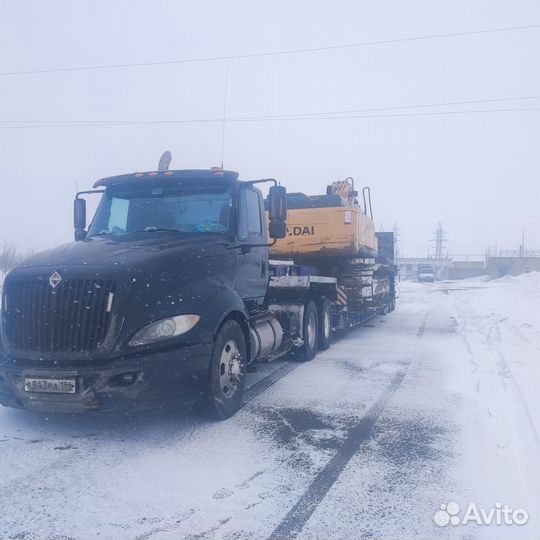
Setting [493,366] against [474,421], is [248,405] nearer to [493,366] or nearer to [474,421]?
[474,421]

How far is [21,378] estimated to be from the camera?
14.4 ft

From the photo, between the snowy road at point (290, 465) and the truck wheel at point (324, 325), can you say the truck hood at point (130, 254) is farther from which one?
the truck wheel at point (324, 325)

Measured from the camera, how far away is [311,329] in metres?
9.03

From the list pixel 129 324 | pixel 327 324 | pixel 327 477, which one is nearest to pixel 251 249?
pixel 129 324

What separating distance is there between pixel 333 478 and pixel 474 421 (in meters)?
2.21

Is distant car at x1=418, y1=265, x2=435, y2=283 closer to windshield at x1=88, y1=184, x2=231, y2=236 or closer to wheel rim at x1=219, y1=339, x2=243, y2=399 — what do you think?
windshield at x1=88, y1=184, x2=231, y2=236

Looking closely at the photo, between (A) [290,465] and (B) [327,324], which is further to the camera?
(B) [327,324]

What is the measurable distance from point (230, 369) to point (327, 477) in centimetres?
180

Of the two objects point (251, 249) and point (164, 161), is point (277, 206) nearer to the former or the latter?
point (251, 249)

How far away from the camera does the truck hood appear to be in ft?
15.2

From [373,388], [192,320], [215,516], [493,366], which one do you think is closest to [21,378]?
[192,320]

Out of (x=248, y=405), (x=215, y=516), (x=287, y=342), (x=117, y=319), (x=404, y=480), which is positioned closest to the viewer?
(x=215, y=516)

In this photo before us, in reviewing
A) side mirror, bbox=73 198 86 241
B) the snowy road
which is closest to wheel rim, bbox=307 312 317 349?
the snowy road

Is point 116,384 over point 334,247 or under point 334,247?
under
